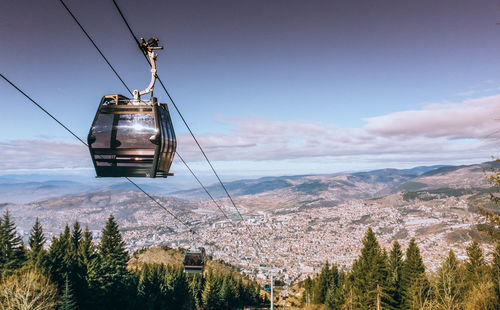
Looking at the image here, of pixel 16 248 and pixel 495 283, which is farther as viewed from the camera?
pixel 16 248

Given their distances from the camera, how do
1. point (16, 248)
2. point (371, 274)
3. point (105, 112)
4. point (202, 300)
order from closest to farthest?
1. point (105, 112)
2. point (371, 274)
3. point (16, 248)
4. point (202, 300)

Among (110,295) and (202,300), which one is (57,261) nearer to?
(110,295)

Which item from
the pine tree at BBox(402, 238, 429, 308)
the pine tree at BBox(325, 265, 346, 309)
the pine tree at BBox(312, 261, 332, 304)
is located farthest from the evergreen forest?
Answer: the pine tree at BBox(402, 238, 429, 308)

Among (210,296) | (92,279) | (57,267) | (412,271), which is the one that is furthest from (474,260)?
(57,267)

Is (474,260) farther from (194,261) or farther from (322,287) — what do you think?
(194,261)

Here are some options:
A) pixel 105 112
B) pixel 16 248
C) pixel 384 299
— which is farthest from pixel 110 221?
pixel 105 112

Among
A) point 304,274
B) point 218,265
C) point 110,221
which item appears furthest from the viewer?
point 304,274
